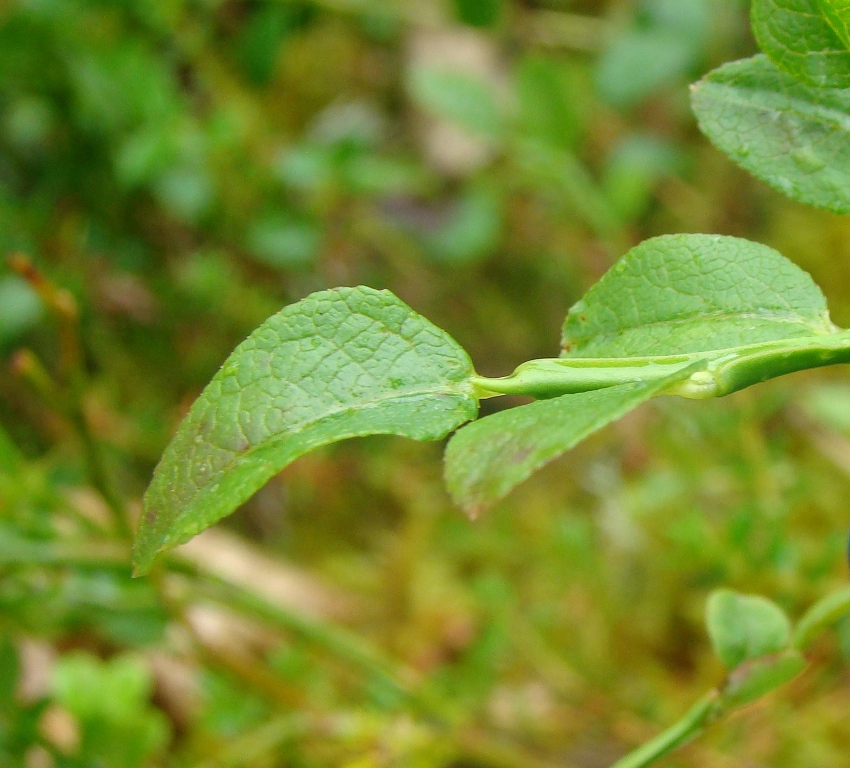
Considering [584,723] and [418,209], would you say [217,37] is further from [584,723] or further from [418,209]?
[584,723]

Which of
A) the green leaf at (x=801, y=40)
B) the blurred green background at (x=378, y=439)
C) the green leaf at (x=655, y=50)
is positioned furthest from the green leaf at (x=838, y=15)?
the green leaf at (x=655, y=50)

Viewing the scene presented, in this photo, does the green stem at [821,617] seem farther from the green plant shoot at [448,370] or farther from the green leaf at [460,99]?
the green leaf at [460,99]

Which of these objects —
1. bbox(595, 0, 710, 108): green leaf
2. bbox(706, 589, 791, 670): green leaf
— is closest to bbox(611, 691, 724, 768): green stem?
bbox(706, 589, 791, 670): green leaf

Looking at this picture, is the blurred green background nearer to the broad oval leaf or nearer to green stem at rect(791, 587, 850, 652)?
green stem at rect(791, 587, 850, 652)

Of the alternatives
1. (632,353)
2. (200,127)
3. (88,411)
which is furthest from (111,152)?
(632,353)

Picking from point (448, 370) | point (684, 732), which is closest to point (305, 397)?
point (448, 370)

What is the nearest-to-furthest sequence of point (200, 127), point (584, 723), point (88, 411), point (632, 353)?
point (632, 353), point (584, 723), point (88, 411), point (200, 127)
